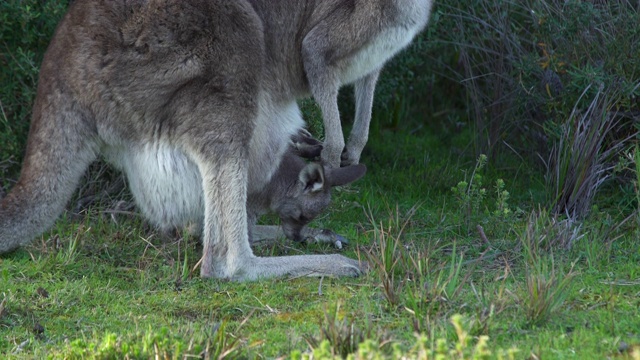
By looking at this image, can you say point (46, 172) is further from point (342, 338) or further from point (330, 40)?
point (342, 338)

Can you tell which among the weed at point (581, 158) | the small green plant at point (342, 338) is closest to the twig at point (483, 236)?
the weed at point (581, 158)

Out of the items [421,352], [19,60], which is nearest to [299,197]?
[19,60]

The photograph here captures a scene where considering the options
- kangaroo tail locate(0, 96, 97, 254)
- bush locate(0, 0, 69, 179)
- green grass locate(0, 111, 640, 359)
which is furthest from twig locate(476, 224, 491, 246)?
bush locate(0, 0, 69, 179)

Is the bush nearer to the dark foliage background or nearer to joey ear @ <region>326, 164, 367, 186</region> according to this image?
the dark foliage background

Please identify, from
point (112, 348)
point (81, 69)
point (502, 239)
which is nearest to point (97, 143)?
point (81, 69)

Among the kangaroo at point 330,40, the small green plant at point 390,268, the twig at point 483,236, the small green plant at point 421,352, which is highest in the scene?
the kangaroo at point 330,40

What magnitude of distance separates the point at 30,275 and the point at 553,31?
3.56m

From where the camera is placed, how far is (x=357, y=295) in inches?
174

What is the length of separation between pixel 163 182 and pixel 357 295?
117 cm

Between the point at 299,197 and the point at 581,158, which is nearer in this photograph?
the point at 299,197

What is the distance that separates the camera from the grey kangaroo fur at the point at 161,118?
4660mm

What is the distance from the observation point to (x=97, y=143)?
481 centimetres

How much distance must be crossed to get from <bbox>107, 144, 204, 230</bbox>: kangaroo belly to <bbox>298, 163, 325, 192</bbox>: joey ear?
0.70 metres

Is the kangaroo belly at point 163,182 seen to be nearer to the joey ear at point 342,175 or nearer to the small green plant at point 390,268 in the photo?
the joey ear at point 342,175
